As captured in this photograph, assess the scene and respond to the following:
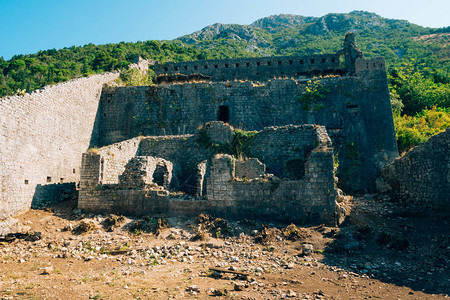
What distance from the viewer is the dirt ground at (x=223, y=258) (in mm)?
6066

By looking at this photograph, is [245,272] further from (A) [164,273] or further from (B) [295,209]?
(B) [295,209]

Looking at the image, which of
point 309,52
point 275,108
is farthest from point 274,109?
point 309,52

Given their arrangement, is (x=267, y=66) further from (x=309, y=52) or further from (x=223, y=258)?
(x=309, y=52)

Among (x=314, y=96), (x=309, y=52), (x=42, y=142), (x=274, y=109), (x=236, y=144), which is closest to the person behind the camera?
(x=42, y=142)

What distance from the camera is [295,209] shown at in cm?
1012

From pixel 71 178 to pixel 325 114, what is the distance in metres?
15.5

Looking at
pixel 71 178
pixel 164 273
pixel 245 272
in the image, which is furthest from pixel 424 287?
pixel 71 178

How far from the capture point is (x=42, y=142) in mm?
13102

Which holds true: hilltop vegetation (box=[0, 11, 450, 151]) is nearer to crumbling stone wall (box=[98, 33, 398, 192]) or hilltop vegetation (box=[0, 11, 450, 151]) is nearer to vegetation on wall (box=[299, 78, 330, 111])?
crumbling stone wall (box=[98, 33, 398, 192])

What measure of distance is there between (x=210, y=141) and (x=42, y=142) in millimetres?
7821

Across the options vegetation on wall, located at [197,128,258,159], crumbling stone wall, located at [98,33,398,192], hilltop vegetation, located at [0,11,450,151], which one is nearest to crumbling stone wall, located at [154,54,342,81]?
crumbling stone wall, located at [98,33,398,192]

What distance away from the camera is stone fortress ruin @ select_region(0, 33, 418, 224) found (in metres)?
10.5

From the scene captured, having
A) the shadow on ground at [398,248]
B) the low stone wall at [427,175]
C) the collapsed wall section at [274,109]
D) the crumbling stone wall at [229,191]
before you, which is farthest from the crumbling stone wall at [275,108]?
the shadow on ground at [398,248]

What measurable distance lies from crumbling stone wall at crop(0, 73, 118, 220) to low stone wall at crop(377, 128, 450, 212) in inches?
608
